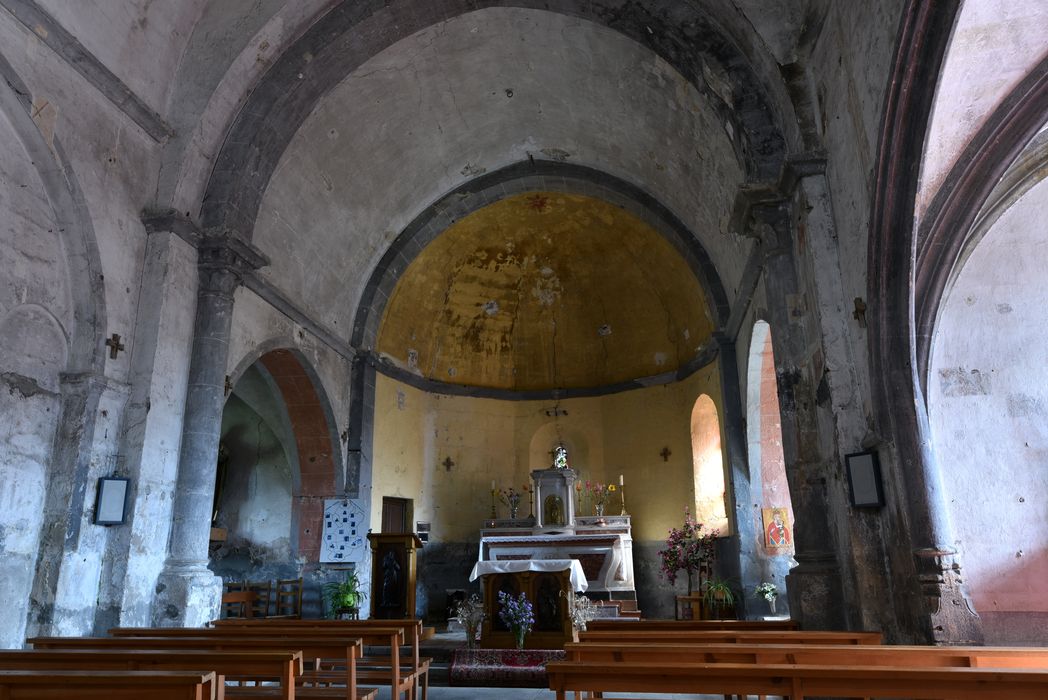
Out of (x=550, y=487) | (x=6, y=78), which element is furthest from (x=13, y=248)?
(x=550, y=487)

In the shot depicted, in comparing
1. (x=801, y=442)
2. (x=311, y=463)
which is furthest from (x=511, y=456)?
(x=801, y=442)

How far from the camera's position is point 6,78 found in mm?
6508

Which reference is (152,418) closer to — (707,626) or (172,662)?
(172,662)

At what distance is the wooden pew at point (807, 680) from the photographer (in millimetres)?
2502

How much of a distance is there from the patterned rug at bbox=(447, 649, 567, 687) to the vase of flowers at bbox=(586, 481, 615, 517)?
6226 mm

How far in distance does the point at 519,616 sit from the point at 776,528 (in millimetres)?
4891

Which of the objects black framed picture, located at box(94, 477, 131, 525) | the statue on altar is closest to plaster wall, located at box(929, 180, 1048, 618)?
the statue on altar

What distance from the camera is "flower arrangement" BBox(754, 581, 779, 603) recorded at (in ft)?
34.5

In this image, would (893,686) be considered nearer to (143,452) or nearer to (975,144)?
(975,144)

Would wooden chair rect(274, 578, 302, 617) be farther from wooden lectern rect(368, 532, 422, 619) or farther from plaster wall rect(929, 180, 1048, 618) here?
plaster wall rect(929, 180, 1048, 618)

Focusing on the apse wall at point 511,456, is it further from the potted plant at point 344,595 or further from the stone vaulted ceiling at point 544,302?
the potted plant at point 344,595

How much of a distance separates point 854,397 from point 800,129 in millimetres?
2754

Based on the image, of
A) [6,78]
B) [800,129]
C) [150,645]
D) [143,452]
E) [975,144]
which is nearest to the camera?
[150,645]

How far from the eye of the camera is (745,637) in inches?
177
